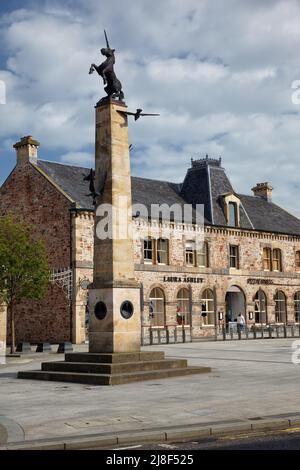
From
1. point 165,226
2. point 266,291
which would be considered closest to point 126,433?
point 165,226

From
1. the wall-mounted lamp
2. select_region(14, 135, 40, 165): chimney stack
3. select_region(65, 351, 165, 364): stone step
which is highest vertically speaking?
select_region(14, 135, 40, 165): chimney stack

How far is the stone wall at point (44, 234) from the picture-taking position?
35.7m

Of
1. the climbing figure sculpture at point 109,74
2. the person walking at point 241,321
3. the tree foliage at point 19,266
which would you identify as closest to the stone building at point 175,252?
the person walking at point 241,321

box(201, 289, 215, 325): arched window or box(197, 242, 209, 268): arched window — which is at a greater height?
box(197, 242, 209, 268): arched window

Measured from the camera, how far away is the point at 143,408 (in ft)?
38.0

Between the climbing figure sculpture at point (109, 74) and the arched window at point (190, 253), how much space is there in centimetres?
2272

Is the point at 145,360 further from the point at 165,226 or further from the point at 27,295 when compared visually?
the point at 165,226

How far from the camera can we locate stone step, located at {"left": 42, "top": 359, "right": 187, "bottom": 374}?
53.2 ft

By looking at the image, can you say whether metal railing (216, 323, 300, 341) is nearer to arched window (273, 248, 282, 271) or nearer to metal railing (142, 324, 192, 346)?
metal railing (142, 324, 192, 346)

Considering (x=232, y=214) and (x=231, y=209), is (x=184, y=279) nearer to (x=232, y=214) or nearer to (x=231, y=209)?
(x=232, y=214)

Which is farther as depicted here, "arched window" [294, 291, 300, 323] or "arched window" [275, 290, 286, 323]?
"arched window" [294, 291, 300, 323]

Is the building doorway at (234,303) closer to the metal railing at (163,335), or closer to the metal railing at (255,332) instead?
the metal railing at (255,332)

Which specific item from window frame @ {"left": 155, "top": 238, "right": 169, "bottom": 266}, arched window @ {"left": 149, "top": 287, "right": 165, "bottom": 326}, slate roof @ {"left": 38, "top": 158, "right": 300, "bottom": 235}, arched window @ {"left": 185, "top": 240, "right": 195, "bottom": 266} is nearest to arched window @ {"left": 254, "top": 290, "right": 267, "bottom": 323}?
slate roof @ {"left": 38, "top": 158, "right": 300, "bottom": 235}

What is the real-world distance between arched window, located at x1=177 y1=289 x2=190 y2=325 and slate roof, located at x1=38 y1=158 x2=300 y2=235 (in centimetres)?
522
